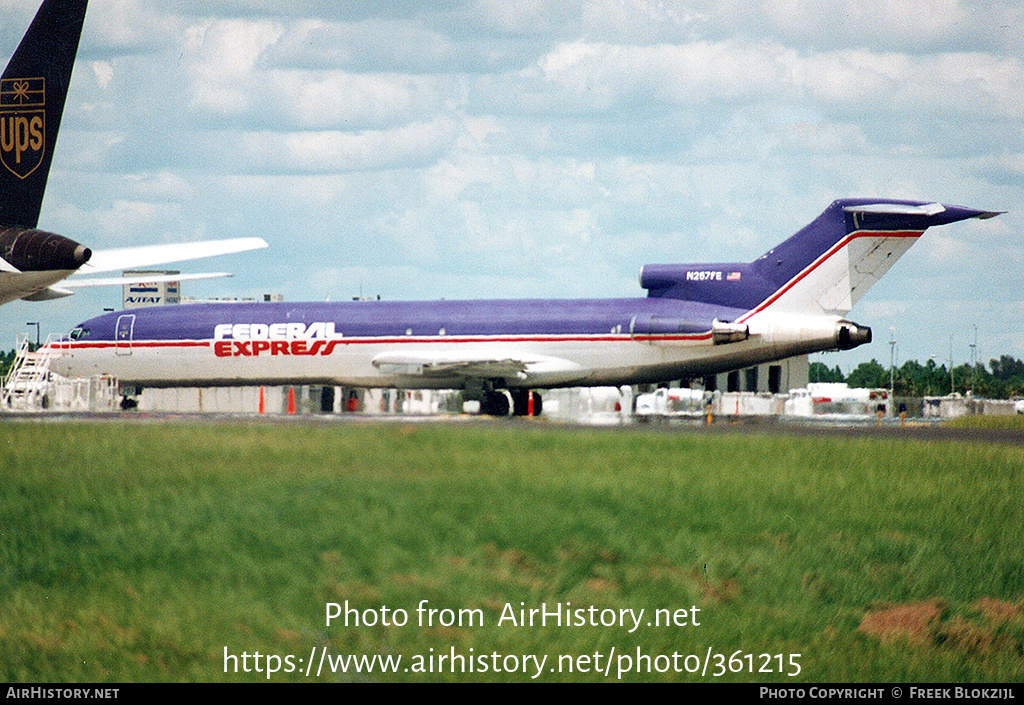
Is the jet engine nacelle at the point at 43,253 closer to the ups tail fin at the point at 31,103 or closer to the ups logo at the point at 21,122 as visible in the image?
the ups tail fin at the point at 31,103

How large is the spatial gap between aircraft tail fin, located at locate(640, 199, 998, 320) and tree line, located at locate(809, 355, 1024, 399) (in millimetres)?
93183

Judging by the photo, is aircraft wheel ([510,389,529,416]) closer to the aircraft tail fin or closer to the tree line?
the aircraft tail fin

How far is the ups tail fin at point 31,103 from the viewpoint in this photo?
1581 cm

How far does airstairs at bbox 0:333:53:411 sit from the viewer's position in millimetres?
41531

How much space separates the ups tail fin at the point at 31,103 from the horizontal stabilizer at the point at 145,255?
114 centimetres

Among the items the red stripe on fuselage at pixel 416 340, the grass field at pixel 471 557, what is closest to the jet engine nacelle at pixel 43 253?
the grass field at pixel 471 557

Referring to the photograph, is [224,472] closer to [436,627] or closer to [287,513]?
[287,513]

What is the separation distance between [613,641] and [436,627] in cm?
173

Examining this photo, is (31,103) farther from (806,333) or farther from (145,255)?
(806,333)

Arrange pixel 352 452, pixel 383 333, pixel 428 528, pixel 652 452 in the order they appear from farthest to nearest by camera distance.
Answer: pixel 383 333 < pixel 652 452 < pixel 352 452 < pixel 428 528

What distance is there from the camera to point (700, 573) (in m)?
13.0

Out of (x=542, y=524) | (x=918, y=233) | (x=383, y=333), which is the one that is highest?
(x=918, y=233)

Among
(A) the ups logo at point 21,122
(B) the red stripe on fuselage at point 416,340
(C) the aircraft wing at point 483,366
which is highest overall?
(A) the ups logo at point 21,122
